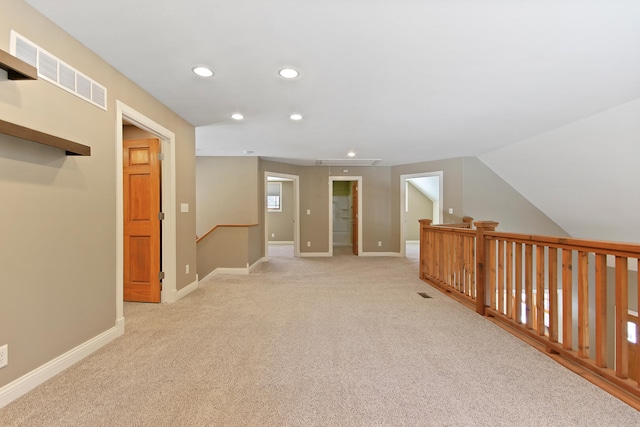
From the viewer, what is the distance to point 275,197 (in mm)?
8969

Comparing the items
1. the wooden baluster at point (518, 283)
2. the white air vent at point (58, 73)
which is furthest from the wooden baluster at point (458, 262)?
the white air vent at point (58, 73)

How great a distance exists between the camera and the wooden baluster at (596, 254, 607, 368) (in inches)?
63.8

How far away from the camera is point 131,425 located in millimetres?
1307

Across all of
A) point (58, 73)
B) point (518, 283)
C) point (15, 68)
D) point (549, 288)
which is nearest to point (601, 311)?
point (549, 288)

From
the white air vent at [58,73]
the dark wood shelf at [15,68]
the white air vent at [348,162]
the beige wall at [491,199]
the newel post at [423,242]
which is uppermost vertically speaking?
the white air vent at [348,162]

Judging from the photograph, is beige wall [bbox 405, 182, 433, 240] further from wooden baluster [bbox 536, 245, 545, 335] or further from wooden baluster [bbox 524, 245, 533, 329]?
Answer: wooden baluster [bbox 536, 245, 545, 335]

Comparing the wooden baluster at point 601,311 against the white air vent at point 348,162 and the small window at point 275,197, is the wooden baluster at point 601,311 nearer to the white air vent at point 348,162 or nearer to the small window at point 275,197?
the white air vent at point 348,162

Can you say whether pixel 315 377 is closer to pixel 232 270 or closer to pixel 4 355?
pixel 4 355

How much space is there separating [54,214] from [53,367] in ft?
3.16

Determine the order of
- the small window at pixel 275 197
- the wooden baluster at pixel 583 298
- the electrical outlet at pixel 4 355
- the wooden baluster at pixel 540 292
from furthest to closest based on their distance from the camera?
the small window at pixel 275 197 < the wooden baluster at pixel 540 292 < the wooden baluster at pixel 583 298 < the electrical outlet at pixel 4 355

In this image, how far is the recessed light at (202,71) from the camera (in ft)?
7.14

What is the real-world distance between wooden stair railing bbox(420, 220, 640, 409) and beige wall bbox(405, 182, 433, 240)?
19.2 feet

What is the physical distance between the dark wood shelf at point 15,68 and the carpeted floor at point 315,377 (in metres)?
1.76

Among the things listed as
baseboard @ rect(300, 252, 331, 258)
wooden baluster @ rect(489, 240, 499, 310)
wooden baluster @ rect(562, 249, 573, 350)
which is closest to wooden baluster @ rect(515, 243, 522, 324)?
wooden baluster @ rect(489, 240, 499, 310)
